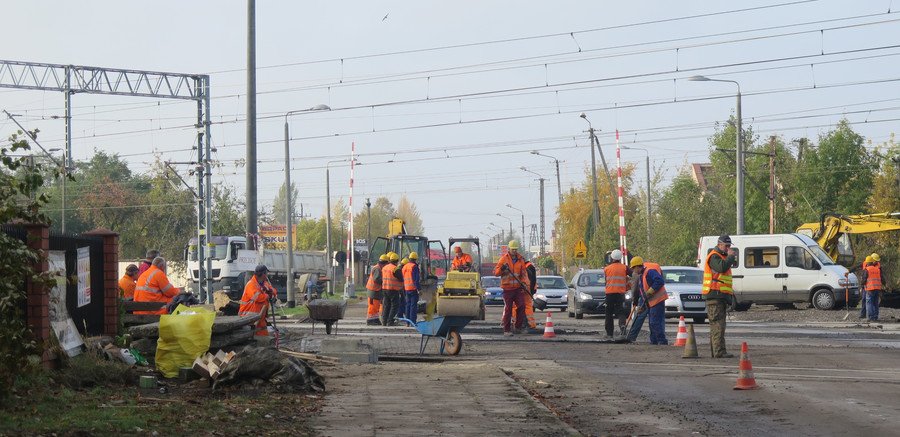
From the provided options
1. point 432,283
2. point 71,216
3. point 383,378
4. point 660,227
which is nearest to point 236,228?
point 71,216

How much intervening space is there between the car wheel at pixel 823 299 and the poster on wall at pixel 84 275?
23.7 m

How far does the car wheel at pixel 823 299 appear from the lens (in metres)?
34.6

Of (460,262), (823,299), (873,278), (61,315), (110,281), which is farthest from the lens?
(823,299)

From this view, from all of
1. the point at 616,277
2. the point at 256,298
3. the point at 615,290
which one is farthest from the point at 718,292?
the point at 256,298

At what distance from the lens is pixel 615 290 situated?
23.4 m

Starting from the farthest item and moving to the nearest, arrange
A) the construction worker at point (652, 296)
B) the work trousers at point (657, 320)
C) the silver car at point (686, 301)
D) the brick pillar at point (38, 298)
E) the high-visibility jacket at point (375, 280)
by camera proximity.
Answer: the silver car at point (686, 301) → the high-visibility jacket at point (375, 280) → the work trousers at point (657, 320) → the construction worker at point (652, 296) → the brick pillar at point (38, 298)

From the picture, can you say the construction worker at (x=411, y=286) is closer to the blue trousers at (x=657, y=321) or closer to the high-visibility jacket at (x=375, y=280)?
the high-visibility jacket at (x=375, y=280)

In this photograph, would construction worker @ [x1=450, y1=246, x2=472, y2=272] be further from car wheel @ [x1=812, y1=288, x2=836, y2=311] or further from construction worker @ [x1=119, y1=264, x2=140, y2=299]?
car wheel @ [x1=812, y1=288, x2=836, y2=311]

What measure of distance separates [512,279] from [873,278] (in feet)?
34.2

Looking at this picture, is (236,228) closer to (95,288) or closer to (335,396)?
(95,288)

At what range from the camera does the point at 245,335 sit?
1634cm

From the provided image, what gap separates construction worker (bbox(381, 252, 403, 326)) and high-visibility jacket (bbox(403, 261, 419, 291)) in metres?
0.18

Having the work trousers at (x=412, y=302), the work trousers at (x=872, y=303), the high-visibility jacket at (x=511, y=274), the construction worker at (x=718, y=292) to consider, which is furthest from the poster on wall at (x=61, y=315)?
the work trousers at (x=872, y=303)

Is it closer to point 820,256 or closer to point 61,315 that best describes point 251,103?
point 61,315
